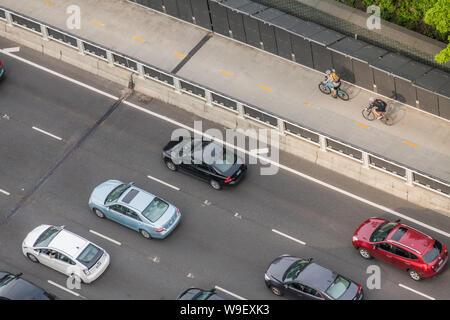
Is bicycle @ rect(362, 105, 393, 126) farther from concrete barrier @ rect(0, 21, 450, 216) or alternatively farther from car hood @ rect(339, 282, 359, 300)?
car hood @ rect(339, 282, 359, 300)

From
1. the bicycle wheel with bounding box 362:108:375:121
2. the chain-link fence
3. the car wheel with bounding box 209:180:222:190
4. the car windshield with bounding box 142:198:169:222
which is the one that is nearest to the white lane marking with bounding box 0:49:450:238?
the car wheel with bounding box 209:180:222:190

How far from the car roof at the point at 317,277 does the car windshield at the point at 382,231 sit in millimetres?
2511

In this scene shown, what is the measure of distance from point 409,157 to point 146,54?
45.9 ft

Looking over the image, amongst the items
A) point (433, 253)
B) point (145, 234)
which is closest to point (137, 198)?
point (145, 234)

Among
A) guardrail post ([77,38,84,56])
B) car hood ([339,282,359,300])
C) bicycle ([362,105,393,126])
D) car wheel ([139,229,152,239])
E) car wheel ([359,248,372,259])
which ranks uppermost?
guardrail post ([77,38,84,56])

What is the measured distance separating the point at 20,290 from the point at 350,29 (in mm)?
20614

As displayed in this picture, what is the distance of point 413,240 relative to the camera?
37.6 metres

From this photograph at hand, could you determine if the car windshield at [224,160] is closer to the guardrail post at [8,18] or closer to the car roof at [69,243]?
the car roof at [69,243]

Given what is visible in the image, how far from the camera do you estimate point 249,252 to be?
39406mm

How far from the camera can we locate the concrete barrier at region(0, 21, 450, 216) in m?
40.8

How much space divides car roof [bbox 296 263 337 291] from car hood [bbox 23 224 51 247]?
10522 millimetres

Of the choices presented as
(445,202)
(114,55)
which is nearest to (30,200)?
(114,55)

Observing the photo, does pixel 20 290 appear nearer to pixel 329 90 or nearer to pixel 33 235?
pixel 33 235

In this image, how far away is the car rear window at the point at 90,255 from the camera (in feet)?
124
